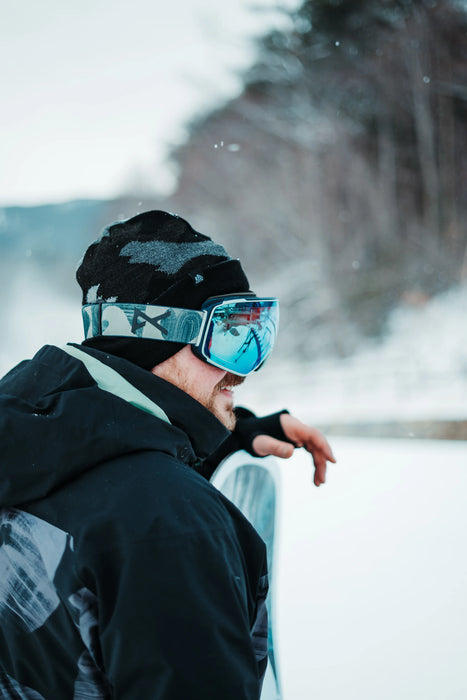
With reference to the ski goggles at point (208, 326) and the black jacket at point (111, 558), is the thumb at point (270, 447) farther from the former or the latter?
the black jacket at point (111, 558)

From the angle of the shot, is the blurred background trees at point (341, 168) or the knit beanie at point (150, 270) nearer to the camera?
the knit beanie at point (150, 270)

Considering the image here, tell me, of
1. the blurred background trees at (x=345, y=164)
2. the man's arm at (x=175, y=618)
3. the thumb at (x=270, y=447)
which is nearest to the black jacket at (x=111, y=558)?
the man's arm at (x=175, y=618)

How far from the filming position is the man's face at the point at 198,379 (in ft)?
4.22

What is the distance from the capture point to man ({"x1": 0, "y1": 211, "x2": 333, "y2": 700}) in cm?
83

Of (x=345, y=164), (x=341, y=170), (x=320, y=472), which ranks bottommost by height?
(x=320, y=472)

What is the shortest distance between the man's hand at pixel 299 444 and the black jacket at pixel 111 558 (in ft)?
2.44

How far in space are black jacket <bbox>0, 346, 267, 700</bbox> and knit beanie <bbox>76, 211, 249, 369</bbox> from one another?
195 mm

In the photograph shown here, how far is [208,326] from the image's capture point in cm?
131

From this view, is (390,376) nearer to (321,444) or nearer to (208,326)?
(321,444)

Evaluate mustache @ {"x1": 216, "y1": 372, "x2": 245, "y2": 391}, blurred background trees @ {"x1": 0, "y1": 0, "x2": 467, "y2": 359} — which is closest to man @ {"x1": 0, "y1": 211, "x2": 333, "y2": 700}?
mustache @ {"x1": 216, "y1": 372, "x2": 245, "y2": 391}

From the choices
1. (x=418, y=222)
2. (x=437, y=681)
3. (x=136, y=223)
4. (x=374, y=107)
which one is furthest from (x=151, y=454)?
(x=374, y=107)

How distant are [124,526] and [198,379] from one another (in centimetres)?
49

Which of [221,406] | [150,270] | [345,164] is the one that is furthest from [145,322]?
[345,164]

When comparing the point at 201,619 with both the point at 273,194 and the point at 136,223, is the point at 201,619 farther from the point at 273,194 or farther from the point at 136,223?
the point at 273,194
